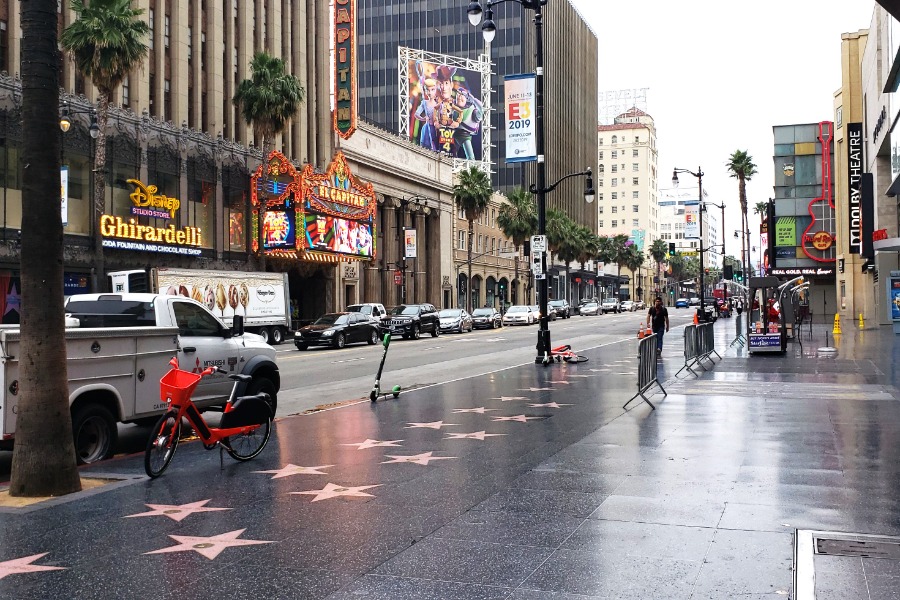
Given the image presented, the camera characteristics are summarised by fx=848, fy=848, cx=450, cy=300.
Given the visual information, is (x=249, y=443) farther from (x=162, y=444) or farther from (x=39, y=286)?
(x=39, y=286)

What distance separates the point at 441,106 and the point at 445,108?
507 mm

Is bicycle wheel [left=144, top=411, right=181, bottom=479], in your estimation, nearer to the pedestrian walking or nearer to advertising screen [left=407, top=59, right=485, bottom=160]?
the pedestrian walking

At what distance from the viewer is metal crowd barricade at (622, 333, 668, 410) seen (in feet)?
46.0

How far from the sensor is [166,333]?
10.6 meters

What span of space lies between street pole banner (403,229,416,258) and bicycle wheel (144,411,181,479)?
52941mm

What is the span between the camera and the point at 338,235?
52000 millimetres

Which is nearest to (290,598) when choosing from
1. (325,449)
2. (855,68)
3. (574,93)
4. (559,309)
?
(325,449)

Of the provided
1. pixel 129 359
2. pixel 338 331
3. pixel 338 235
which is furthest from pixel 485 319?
pixel 129 359

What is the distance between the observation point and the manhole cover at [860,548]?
18.7ft

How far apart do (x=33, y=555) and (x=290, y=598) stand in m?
2.24

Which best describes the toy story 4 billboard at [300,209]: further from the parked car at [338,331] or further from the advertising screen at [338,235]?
the parked car at [338,331]

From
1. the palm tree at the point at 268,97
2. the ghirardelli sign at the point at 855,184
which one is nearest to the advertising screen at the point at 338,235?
the palm tree at the point at 268,97

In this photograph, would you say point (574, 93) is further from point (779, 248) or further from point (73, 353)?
point (73, 353)

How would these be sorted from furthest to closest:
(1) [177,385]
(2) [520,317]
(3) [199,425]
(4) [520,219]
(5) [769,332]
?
(4) [520,219]
(2) [520,317]
(5) [769,332]
(3) [199,425]
(1) [177,385]
